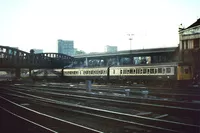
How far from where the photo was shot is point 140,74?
3256 centimetres

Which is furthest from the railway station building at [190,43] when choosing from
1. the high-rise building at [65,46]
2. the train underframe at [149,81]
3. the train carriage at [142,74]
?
the high-rise building at [65,46]

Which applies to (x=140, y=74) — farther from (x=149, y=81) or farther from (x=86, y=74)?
(x=86, y=74)

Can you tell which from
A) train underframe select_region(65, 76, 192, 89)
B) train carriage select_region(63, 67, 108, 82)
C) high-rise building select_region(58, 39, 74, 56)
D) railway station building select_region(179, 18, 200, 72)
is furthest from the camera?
high-rise building select_region(58, 39, 74, 56)

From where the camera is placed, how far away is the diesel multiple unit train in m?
27.7

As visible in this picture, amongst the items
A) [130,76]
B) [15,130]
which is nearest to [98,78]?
[130,76]

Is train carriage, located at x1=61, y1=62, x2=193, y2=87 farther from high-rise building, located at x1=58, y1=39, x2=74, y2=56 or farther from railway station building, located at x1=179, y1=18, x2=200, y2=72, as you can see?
high-rise building, located at x1=58, y1=39, x2=74, y2=56

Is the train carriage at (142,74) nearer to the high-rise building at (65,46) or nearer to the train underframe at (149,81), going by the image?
the train underframe at (149,81)

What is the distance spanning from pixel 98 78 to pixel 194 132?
32185 mm

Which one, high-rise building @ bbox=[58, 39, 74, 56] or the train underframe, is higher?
high-rise building @ bbox=[58, 39, 74, 56]

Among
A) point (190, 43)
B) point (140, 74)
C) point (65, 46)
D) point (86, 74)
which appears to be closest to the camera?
point (140, 74)

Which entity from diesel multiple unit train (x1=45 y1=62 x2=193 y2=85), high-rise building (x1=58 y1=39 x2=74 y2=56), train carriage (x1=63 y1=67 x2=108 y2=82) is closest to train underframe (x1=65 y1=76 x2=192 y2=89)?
diesel multiple unit train (x1=45 y1=62 x2=193 y2=85)

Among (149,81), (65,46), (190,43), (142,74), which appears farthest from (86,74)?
(65,46)

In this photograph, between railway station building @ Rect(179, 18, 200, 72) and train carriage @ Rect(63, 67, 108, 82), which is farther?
train carriage @ Rect(63, 67, 108, 82)

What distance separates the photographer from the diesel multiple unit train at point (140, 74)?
2773cm
